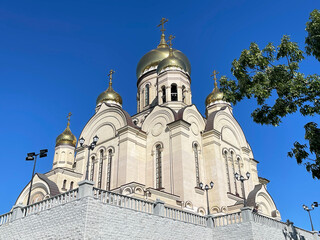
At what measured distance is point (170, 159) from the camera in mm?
22891

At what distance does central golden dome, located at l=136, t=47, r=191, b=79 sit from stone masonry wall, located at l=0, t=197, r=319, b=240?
2042cm

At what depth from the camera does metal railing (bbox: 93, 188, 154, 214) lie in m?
11.9

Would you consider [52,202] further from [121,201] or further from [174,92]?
[174,92]

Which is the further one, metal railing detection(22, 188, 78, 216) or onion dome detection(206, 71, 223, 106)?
onion dome detection(206, 71, 223, 106)

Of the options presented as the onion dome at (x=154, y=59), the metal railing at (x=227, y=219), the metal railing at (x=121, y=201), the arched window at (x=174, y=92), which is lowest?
the metal railing at (x=121, y=201)

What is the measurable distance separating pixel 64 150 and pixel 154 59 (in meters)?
12.2

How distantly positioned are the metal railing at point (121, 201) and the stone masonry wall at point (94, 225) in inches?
8.5

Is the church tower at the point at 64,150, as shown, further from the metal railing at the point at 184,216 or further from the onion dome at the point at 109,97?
the metal railing at the point at 184,216

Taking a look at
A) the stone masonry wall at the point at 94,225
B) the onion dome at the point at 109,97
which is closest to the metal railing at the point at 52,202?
the stone masonry wall at the point at 94,225

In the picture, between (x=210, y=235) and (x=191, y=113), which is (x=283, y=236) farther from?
(x=191, y=113)

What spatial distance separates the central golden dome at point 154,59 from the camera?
32594mm

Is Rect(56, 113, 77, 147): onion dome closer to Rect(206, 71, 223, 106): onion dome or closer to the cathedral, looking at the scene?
the cathedral

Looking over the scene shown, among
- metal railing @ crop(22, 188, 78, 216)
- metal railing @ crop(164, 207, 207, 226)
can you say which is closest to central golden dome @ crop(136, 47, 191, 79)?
metal railing @ crop(164, 207, 207, 226)

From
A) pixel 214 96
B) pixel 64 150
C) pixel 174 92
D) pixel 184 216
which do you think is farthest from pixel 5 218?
pixel 214 96
